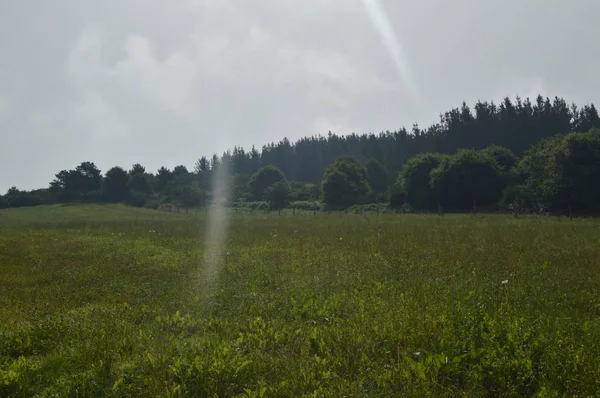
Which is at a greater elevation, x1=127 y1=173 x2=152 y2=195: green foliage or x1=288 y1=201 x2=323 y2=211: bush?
x1=127 y1=173 x2=152 y2=195: green foliage

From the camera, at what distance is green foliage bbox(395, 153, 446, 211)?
209ft

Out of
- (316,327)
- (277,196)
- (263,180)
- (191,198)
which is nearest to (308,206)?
(277,196)

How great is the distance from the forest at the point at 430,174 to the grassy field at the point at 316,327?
34.7 metres

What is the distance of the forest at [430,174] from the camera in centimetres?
4753

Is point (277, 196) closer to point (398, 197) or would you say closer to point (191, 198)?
point (191, 198)

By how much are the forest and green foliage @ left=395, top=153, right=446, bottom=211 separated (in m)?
0.19

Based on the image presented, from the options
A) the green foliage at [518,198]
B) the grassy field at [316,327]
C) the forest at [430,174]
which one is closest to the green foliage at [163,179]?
the forest at [430,174]

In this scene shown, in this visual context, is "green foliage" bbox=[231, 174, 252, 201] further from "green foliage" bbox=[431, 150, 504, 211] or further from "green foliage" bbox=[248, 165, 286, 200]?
"green foliage" bbox=[431, 150, 504, 211]

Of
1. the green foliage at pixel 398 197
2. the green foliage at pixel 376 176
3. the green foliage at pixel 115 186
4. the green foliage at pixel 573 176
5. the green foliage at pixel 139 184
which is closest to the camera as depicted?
the green foliage at pixel 573 176

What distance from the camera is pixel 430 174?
6294 cm

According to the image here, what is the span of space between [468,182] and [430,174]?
661 cm

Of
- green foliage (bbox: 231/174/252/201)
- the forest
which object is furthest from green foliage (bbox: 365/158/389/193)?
green foliage (bbox: 231/174/252/201)

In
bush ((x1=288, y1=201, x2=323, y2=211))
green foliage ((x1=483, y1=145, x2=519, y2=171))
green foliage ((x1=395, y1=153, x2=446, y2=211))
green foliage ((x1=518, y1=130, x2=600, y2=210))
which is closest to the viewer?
green foliage ((x1=518, y1=130, x2=600, y2=210))

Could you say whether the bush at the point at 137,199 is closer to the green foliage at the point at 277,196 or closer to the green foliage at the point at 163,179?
the green foliage at the point at 163,179
